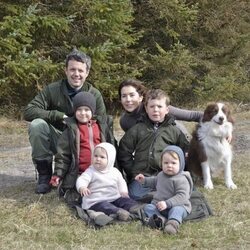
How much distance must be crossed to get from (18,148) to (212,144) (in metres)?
4.22

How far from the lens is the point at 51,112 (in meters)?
5.87

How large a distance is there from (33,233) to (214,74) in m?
10.6

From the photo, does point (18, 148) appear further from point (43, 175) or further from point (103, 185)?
point (103, 185)

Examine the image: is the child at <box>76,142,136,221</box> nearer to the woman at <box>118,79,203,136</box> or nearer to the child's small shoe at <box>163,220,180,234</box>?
the child's small shoe at <box>163,220,180,234</box>

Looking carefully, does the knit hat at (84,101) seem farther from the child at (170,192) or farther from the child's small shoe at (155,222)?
the child's small shoe at (155,222)

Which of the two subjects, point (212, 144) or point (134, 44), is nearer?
point (212, 144)

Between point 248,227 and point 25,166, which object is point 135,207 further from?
point 25,166

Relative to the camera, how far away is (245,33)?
1499 cm

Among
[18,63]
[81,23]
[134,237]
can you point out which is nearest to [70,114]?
[134,237]

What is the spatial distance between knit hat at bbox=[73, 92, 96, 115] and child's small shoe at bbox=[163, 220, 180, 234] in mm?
1620

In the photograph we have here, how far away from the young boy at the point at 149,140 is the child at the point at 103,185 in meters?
0.34

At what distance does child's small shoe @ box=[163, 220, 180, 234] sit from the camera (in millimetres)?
4418

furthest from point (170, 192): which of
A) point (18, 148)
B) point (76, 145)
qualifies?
point (18, 148)

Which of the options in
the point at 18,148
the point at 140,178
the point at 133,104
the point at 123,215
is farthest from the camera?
the point at 18,148
